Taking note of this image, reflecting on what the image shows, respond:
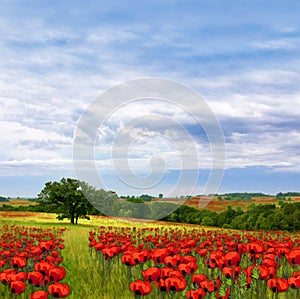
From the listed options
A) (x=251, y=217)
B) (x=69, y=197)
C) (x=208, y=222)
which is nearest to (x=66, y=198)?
(x=69, y=197)

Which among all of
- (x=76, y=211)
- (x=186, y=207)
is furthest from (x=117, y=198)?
(x=186, y=207)

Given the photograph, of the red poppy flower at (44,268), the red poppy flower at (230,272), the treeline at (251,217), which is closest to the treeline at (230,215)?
the treeline at (251,217)

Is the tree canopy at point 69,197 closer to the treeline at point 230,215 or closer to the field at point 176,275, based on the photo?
the treeline at point 230,215

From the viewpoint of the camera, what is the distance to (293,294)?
5.93m

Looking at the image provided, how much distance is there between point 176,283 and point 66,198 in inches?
1370

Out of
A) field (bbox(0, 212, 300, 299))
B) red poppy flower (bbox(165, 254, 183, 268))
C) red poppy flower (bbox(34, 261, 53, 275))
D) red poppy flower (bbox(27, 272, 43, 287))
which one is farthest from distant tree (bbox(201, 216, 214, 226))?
red poppy flower (bbox(27, 272, 43, 287))

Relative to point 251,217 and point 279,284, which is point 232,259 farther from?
point 251,217

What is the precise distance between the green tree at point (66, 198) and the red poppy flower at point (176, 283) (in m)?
34.2

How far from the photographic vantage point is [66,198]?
3844 cm

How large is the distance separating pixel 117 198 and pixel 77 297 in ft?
102

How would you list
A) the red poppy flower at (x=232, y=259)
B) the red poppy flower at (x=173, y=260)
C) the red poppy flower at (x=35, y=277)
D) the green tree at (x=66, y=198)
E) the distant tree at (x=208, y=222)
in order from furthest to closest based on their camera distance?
the green tree at (x=66, y=198) < the distant tree at (x=208, y=222) < the red poppy flower at (x=173, y=260) < the red poppy flower at (x=232, y=259) < the red poppy flower at (x=35, y=277)

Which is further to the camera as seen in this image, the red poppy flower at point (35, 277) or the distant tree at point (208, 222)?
the distant tree at point (208, 222)

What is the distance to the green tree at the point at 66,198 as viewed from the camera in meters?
38.4

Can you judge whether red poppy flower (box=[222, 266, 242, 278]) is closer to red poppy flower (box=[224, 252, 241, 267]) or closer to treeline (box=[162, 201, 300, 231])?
red poppy flower (box=[224, 252, 241, 267])
